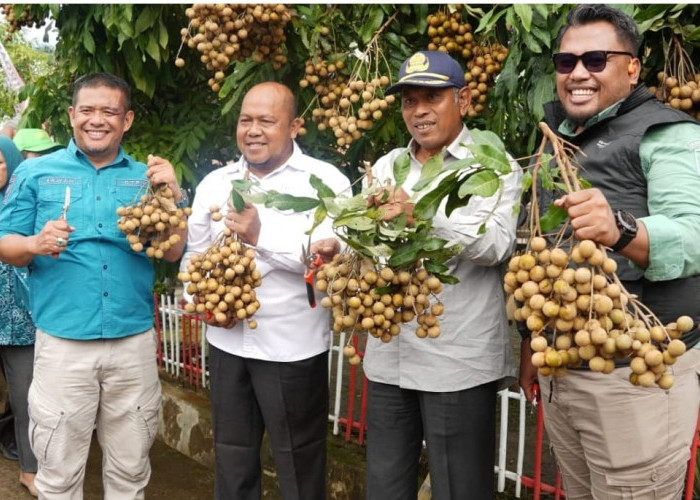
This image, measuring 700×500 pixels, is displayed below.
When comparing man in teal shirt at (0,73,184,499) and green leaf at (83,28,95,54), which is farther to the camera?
green leaf at (83,28,95,54)

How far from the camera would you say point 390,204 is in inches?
77.7

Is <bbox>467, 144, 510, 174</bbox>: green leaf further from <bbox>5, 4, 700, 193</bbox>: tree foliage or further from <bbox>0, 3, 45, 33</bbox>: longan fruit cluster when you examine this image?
<bbox>0, 3, 45, 33</bbox>: longan fruit cluster

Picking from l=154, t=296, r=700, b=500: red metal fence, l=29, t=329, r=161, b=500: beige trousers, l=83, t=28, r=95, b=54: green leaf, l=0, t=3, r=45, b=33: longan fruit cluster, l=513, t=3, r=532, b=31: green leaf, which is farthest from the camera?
l=0, t=3, r=45, b=33: longan fruit cluster

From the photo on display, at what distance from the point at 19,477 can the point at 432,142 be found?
10.8 ft

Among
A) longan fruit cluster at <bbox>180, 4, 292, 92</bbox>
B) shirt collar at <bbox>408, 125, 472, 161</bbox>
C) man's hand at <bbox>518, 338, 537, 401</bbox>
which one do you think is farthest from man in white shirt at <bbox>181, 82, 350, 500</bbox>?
man's hand at <bbox>518, 338, 537, 401</bbox>

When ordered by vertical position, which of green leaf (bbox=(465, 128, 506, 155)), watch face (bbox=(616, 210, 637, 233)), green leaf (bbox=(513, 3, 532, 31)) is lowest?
watch face (bbox=(616, 210, 637, 233))

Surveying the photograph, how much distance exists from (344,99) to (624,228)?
1.52m

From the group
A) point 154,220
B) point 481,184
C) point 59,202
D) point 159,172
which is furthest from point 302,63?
point 481,184

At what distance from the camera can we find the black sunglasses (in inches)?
77.0

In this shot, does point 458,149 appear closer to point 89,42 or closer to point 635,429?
point 635,429

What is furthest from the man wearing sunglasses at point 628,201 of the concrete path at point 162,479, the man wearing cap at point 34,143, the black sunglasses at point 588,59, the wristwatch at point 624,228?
the man wearing cap at point 34,143

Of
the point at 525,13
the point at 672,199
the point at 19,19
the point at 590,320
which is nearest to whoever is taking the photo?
the point at 590,320

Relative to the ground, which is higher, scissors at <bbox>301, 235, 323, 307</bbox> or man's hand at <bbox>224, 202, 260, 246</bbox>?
man's hand at <bbox>224, 202, 260, 246</bbox>

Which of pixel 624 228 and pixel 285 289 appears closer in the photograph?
pixel 624 228
